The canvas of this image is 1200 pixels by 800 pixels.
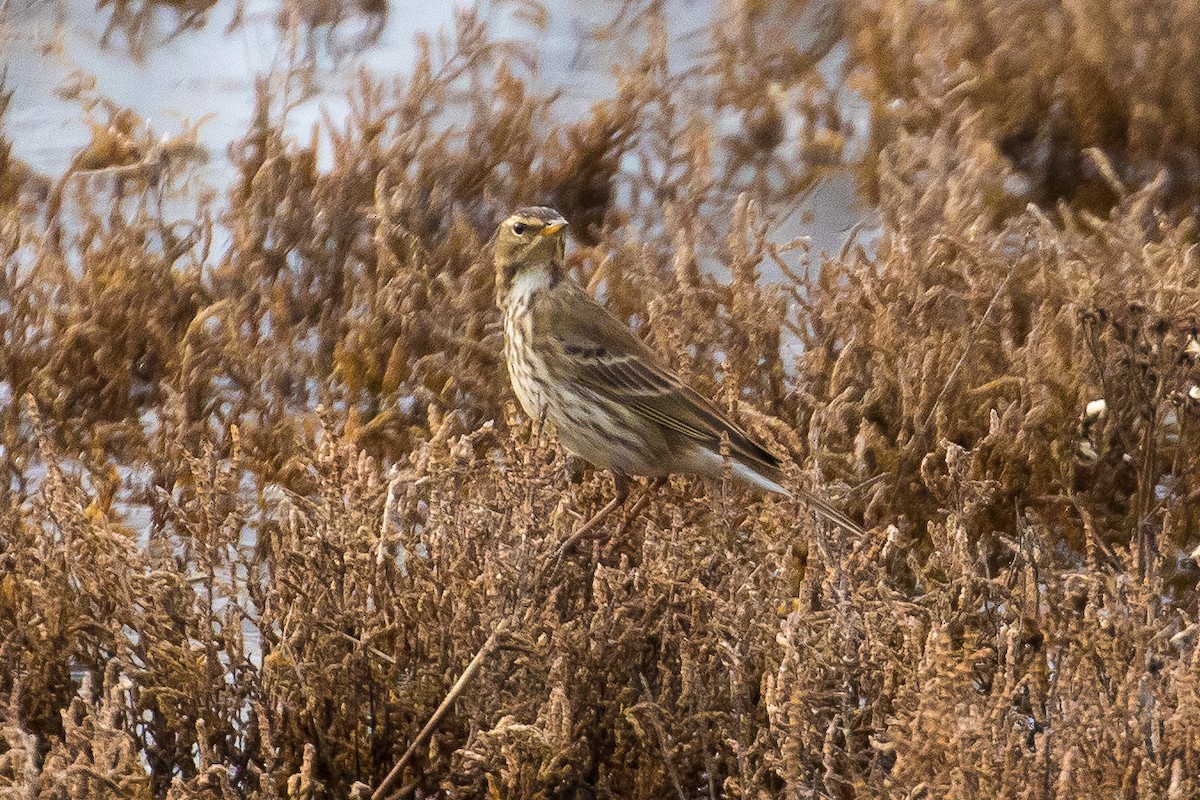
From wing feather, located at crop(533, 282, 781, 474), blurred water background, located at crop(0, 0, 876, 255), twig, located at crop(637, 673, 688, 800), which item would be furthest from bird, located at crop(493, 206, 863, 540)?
blurred water background, located at crop(0, 0, 876, 255)

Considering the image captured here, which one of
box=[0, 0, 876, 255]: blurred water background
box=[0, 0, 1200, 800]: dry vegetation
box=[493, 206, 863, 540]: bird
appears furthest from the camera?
box=[0, 0, 876, 255]: blurred water background

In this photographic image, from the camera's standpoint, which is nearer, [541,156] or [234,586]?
[234,586]

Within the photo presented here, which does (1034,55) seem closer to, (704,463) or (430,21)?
(430,21)

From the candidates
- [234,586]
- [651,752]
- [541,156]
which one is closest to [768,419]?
[651,752]

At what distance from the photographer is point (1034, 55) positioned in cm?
674

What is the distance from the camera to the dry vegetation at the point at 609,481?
2693 mm

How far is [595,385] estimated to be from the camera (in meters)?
3.91

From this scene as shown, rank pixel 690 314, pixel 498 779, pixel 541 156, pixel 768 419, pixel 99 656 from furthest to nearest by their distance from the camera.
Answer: pixel 541 156 < pixel 690 314 < pixel 768 419 < pixel 99 656 < pixel 498 779

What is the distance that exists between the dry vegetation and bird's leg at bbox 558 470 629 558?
5 centimetres

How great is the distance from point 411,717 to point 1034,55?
470 cm

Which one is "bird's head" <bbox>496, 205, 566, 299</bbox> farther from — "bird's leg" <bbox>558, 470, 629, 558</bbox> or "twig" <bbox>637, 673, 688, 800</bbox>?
"twig" <bbox>637, 673, 688, 800</bbox>

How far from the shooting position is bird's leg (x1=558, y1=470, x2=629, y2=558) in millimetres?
3113

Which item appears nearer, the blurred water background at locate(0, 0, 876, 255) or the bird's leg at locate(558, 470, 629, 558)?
the bird's leg at locate(558, 470, 629, 558)

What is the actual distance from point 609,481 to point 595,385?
0.24m
